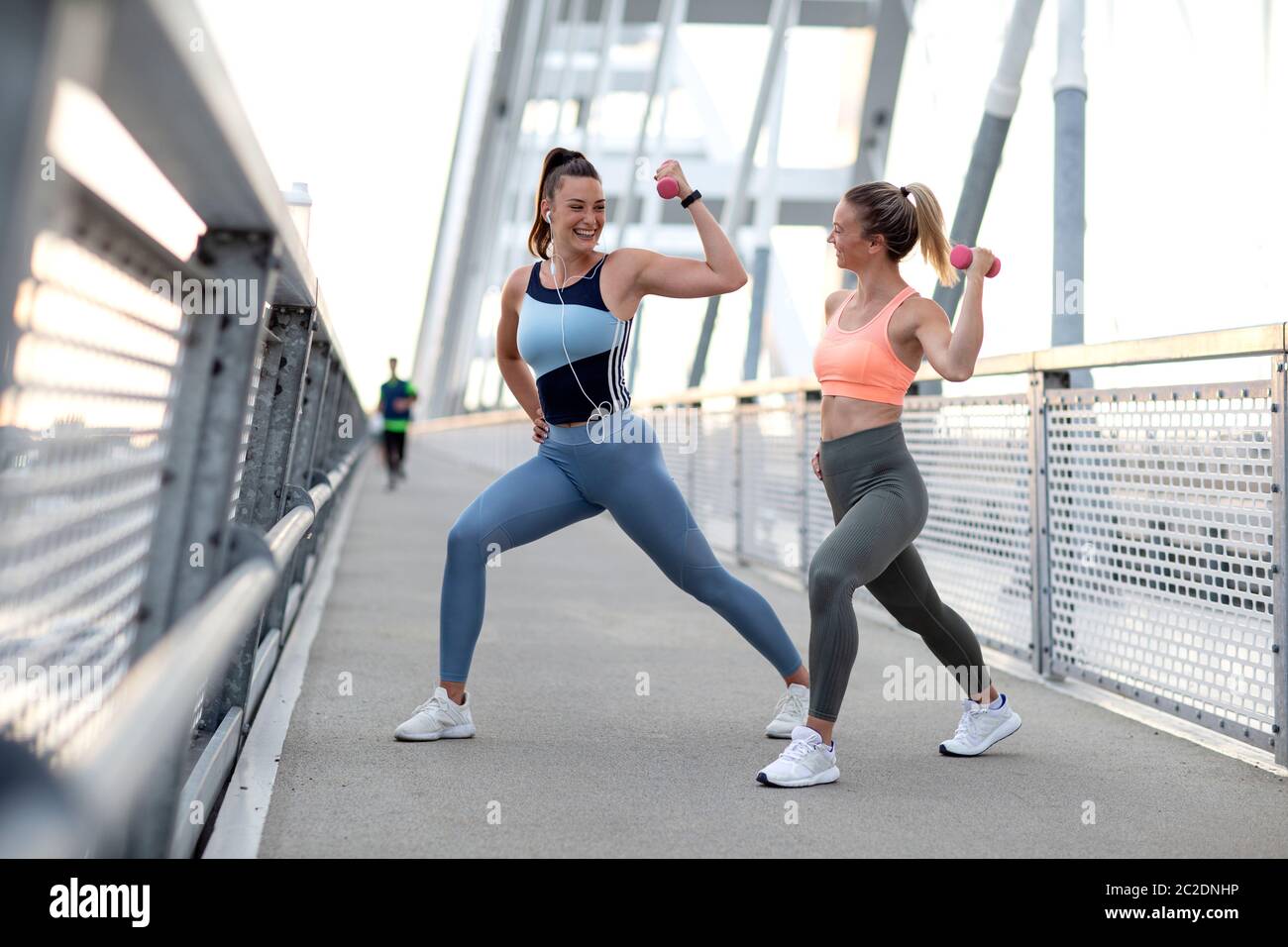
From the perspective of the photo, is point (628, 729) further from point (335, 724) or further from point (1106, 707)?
point (1106, 707)

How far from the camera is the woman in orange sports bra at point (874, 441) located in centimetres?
353

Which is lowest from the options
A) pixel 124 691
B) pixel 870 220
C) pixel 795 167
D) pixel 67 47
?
pixel 124 691

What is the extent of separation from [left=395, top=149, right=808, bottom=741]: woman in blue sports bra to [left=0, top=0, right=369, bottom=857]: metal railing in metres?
0.85

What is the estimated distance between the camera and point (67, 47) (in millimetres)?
1220

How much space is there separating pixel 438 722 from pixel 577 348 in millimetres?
1161

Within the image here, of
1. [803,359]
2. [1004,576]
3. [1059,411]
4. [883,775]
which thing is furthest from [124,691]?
[803,359]

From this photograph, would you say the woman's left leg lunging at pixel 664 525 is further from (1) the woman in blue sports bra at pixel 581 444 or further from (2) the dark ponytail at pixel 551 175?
(2) the dark ponytail at pixel 551 175

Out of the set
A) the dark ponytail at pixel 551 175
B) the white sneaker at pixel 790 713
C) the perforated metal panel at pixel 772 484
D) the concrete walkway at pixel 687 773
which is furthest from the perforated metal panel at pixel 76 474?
the perforated metal panel at pixel 772 484

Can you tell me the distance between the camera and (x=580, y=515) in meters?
4.02

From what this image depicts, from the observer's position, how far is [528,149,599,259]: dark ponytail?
13.0ft

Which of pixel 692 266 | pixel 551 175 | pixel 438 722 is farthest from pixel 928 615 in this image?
pixel 551 175

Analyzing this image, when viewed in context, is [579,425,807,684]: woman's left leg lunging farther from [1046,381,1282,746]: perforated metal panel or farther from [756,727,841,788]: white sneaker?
[1046,381,1282,746]: perforated metal panel

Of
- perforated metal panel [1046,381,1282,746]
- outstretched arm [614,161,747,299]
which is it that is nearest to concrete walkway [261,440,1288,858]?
perforated metal panel [1046,381,1282,746]
